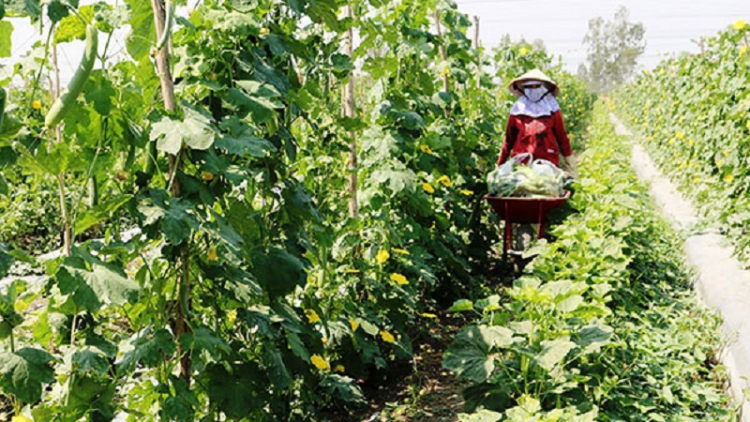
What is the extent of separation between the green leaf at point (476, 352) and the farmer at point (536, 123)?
2.97 meters

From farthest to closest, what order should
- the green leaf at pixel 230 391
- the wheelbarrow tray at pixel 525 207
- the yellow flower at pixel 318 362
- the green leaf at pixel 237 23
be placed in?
the wheelbarrow tray at pixel 525 207
the yellow flower at pixel 318 362
the green leaf at pixel 230 391
the green leaf at pixel 237 23

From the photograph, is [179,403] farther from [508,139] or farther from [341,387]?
[508,139]

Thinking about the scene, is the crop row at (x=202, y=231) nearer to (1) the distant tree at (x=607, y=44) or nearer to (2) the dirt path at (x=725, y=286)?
(2) the dirt path at (x=725, y=286)

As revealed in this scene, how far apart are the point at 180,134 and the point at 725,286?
370 centimetres

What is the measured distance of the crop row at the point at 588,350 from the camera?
264 centimetres

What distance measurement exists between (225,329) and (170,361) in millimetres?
279

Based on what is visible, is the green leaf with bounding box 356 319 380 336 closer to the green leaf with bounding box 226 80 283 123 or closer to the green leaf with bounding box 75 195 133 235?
the green leaf with bounding box 226 80 283 123

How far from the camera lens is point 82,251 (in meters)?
1.64

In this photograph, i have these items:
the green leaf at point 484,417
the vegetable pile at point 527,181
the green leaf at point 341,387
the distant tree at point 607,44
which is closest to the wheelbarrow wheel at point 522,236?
the vegetable pile at point 527,181

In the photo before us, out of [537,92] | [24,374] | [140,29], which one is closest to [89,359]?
[24,374]

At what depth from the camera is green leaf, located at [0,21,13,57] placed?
1569 mm

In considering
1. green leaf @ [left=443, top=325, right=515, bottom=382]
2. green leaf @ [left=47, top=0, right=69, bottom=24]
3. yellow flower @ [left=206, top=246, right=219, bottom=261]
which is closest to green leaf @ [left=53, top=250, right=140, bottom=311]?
yellow flower @ [left=206, top=246, right=219, bottom=261]

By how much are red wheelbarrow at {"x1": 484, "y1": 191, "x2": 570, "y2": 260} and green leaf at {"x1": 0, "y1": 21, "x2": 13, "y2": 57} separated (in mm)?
3829

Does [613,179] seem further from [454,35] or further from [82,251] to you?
[82,251]
